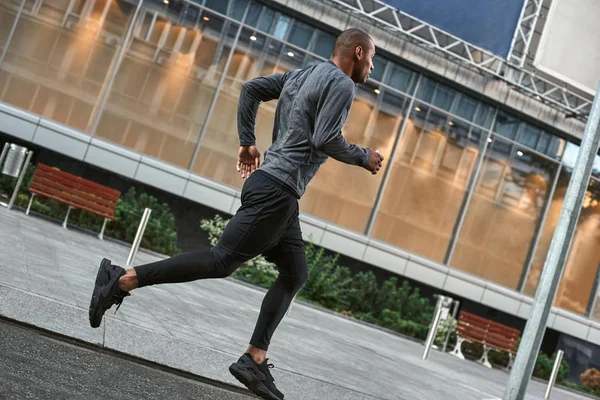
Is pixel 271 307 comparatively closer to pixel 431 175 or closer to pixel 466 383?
pixel 466 383

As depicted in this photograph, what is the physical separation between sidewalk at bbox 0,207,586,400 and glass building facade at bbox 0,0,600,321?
21.3ft

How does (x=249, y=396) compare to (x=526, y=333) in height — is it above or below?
below

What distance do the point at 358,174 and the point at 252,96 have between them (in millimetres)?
17243

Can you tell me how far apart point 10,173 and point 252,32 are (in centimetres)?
853

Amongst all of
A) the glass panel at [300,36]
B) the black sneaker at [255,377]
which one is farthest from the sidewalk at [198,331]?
the glass panel at [300,36]

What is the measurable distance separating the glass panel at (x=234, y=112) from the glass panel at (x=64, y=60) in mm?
2728

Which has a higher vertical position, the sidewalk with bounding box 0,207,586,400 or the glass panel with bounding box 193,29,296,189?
the glass panel with bounding box 193,29,296,189

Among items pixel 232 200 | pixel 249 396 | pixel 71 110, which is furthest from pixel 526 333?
pixel 71 110

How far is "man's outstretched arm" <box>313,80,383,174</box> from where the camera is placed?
4.84 meters

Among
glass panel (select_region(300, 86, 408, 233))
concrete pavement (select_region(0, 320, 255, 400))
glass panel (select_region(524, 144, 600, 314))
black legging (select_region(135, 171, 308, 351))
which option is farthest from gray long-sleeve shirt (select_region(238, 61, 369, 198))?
glass panel (select_region(524, 144, 600, 314))

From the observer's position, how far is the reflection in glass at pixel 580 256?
24.5 meters

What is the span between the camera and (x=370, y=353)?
11555 mm

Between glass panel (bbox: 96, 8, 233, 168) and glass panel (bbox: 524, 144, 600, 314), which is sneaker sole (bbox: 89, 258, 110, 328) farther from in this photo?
glass panel (bbox: 524, 144, 600, 314)

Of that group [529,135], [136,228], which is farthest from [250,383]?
[529,135]
